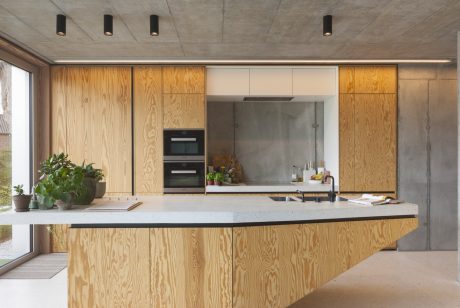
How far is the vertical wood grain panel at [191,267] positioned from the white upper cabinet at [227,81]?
2.76 meters

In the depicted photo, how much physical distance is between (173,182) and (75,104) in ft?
5.68

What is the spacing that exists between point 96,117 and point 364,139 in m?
3.74

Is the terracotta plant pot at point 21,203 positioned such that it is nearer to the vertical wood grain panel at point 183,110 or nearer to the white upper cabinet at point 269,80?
the vertical wood grain panel at point 183,110

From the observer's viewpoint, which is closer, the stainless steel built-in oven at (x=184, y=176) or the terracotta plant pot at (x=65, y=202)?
the terracotta plant pot at (x=65, y=202)

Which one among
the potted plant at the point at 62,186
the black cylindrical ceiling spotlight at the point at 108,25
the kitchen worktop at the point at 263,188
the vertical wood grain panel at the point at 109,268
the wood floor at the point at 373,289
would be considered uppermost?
the black cylindrical ceiling spotlight at the point at 108,25

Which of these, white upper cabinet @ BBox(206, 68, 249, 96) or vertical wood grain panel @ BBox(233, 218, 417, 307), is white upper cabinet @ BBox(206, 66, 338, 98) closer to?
white upper cabinet @ BBox(206, 68, 249, 96)

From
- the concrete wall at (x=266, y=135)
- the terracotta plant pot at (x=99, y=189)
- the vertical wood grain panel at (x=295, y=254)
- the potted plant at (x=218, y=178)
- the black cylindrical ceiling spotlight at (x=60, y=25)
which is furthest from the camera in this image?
the concrete wall at (x=266, y=135)

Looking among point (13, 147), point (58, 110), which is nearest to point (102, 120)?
point (58, 110)

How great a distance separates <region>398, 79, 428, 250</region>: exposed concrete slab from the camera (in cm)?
488

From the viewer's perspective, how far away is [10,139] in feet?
14.1

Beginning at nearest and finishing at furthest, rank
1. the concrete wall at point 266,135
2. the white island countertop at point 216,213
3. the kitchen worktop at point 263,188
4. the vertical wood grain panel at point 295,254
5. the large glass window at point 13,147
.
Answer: the white island countertop at point 216,213 → the vertical wood grain panel at point 295,254 → the large glass window at point 13,147 → the kitchen worktop at point 263,188 → the concrete wall at point 266,135

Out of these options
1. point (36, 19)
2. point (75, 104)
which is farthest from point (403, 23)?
point (75, 104)

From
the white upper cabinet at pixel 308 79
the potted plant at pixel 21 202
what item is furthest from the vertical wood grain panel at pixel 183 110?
the potted plant at pixel 21 202

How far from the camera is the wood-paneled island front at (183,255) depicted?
2.48 m
